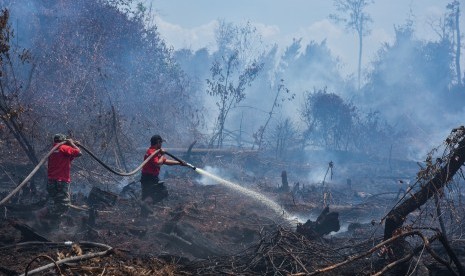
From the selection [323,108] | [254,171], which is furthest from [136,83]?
[323,108]

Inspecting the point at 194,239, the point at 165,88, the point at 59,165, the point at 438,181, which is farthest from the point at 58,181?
the point at 165,88

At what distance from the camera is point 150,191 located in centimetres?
916

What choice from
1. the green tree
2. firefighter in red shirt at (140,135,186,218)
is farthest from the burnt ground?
the green tree

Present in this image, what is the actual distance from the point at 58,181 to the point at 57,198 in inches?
15.2

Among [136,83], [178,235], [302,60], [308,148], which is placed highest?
[302,60]

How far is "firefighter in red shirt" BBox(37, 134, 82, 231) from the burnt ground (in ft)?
0.94

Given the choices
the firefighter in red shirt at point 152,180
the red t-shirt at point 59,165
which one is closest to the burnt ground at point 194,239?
the firefighter in red shirt at point 152,180

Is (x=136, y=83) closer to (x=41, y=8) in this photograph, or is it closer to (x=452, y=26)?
Answer: (x=41, y=8)

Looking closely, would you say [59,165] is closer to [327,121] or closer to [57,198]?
[57,198]

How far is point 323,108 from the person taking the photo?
85.8 ft

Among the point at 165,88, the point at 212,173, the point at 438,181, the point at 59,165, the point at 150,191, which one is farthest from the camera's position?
the point at 165,88

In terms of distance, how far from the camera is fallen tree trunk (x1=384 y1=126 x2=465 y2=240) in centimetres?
453

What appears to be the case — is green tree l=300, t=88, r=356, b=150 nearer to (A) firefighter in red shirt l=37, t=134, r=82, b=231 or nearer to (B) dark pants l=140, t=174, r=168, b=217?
(B) dark pants l=140, t=174, r=168, b=217

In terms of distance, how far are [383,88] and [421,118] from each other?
505cm
